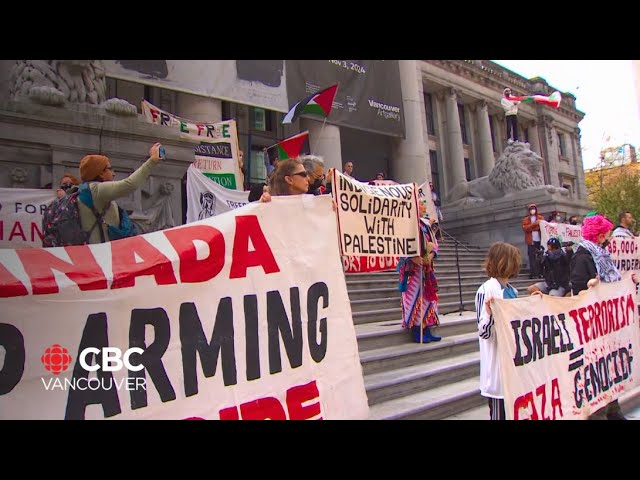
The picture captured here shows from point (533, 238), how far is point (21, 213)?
12.8 meters

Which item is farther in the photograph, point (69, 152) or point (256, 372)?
point (69, 152)

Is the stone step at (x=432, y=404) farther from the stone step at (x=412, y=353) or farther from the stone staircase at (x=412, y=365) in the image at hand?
the stone step at (x=412, y=353)

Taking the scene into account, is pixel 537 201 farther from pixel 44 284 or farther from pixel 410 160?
pixel 44 284

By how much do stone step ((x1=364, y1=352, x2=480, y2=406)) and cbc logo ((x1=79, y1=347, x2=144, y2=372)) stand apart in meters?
2.56

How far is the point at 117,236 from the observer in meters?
3.71

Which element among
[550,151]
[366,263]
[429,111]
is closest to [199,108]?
[366,263]

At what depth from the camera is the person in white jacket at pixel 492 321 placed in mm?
3674

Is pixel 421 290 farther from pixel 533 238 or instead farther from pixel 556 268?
pixel 533 238

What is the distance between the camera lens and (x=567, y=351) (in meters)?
4.36

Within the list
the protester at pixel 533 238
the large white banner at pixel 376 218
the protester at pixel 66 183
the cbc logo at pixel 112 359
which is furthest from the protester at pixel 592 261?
the protester at pixel 533 238

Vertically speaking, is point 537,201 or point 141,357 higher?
point 537,201

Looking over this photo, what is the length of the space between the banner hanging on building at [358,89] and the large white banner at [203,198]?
283 inches
